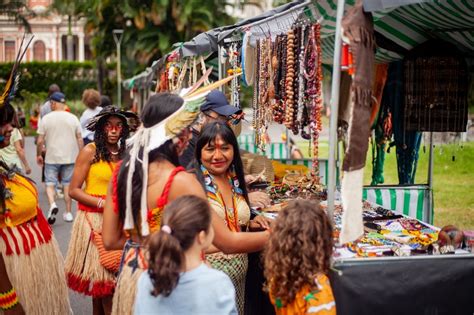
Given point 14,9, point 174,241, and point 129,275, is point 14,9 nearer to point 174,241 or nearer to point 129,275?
point 129,275

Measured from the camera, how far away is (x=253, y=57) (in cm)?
668

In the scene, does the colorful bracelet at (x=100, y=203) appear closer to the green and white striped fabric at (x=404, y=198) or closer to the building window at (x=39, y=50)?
the green and white striped fabric at (x=404, y=198)

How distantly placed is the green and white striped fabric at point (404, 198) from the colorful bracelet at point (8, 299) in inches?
151

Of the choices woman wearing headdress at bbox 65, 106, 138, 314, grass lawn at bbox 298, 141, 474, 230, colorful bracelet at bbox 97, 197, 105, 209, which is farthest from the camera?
grass lawn at bbox 298, 141, 474, 230

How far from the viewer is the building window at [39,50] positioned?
267ft

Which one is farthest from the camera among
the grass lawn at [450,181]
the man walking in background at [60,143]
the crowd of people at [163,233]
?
the grass lawn at [450,181]

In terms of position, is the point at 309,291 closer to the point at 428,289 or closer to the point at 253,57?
the point at 428,289

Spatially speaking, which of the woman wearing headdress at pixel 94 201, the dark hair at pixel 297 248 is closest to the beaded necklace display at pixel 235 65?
the woman wearing headdress at pixel 94 201

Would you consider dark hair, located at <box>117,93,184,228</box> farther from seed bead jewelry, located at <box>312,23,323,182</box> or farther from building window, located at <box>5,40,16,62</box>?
building window, located at <box>5,40,16,62</box>

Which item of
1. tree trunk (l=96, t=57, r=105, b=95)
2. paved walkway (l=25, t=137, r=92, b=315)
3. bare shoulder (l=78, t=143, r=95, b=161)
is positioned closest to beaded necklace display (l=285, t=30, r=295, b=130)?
bare shoulder (l=78, t=143, r=95, b=161)

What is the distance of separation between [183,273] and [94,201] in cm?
233

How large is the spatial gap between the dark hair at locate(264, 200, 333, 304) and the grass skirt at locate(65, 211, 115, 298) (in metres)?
1.94

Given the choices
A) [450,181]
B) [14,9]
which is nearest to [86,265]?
[450,181]

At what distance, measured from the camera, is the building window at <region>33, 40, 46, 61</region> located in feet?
267
